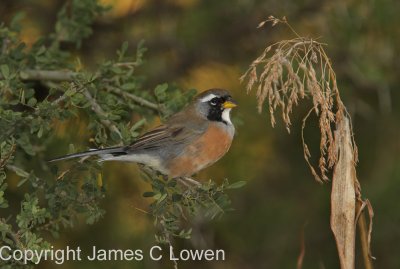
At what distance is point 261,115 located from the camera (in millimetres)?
5418

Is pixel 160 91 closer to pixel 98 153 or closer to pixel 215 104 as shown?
pixel 98 153

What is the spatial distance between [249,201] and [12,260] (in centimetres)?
263

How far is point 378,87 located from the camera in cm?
523

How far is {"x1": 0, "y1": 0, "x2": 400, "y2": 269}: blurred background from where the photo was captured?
16.5 feet

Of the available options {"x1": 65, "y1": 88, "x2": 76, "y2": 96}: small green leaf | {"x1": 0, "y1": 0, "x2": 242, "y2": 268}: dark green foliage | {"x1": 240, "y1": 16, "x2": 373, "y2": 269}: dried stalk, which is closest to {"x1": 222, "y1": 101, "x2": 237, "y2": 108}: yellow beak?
{"x1": 0, "y1": 0, "x2": 242, "y2": 268}: dark green foliage

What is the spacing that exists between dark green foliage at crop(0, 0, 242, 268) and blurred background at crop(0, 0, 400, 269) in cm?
110

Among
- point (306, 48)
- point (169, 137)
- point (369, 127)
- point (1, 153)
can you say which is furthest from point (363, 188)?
point (1, 153)

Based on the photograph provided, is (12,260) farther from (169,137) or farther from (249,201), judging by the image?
(249,201)

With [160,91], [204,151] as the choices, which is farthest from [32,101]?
[204,151]

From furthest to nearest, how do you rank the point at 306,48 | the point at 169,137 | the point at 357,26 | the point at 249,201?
the point at 249,201
the point at 357,26
the point at 169,137
the point at 306,48

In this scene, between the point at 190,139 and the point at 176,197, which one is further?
the point at 190,139

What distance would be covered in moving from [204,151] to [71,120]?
0.70 meters

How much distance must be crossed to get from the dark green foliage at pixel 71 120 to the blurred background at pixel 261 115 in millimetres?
1101

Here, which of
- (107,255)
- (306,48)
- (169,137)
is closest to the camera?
(306,48)
